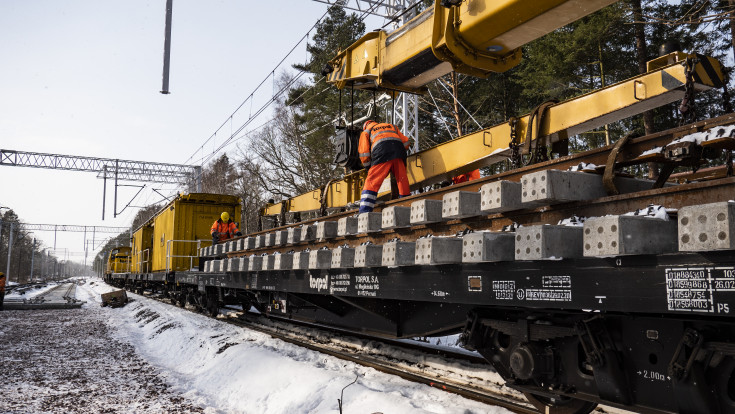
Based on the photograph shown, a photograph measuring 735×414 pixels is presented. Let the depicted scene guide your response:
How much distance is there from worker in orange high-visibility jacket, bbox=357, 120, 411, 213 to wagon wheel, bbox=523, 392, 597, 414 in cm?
283

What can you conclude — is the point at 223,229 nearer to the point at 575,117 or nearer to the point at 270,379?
the point at 270,379

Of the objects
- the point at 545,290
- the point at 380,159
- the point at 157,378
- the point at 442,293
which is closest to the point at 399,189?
the point at 380,159

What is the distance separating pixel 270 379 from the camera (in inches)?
245

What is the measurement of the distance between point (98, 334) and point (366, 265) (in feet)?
30.7

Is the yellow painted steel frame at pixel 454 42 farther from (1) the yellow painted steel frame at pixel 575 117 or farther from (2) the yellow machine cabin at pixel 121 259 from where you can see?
(2) the yellow machine cabin at pixel 121 259

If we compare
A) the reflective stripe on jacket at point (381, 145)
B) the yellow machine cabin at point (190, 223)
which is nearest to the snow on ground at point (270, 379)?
the reflective stripe on jacket at point (381, 145)

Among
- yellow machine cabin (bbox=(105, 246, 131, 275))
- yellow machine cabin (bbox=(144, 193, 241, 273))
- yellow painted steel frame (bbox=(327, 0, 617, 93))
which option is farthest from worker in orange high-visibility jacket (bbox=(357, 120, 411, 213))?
yellow machine cabin (bbox=(105, 246, 131, 275))

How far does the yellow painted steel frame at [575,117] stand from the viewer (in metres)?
3.90

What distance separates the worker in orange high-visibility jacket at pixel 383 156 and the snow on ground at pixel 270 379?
224 cm

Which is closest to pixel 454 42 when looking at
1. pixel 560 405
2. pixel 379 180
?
pixel 379 180

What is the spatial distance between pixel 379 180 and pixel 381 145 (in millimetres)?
452

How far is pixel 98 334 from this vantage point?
1170 centimetres

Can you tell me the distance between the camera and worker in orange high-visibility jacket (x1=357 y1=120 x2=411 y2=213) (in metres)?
6.18

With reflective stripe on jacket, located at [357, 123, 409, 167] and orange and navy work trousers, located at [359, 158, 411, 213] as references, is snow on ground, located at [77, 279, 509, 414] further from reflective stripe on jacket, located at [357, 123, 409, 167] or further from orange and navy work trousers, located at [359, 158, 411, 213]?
reflective stripe on jacket, located at [357, 123, 409, 167]
